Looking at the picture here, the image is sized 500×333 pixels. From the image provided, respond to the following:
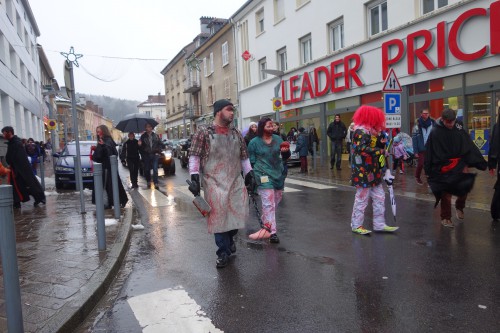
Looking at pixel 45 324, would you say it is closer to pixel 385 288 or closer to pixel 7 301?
pixel 7 301

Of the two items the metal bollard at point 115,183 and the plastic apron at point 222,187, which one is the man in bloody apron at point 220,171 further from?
the metal bollard at point 115,183

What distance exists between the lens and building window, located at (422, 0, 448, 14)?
42.8 feet

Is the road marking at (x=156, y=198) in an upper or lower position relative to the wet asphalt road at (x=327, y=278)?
upper

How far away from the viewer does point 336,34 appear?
18.2 meters

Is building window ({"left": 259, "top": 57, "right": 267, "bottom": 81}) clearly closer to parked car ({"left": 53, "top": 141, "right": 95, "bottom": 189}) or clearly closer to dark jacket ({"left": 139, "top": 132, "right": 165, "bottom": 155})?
dark jacket ({"left": 139, "top": 132, "right": 165, "bottom": 155})

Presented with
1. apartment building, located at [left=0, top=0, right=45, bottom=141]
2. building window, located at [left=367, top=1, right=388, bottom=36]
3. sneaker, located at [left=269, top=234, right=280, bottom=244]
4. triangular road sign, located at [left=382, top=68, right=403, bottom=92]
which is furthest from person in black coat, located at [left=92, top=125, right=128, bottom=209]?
apartment building, located at [left=0, top=0, right=45, bottom=141]

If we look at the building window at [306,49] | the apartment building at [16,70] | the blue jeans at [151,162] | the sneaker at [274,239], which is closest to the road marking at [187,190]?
the blue jeans at [151,162]

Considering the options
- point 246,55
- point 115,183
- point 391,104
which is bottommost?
point 115,183

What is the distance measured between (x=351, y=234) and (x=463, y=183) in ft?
5.44

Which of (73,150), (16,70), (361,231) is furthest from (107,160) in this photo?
(16,70)

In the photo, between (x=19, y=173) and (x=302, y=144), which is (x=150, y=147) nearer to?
(x=19, y=173)

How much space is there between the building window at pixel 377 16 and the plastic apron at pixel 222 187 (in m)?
13.1

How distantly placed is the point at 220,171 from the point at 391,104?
626cm

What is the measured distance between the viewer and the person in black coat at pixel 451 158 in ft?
18.9
